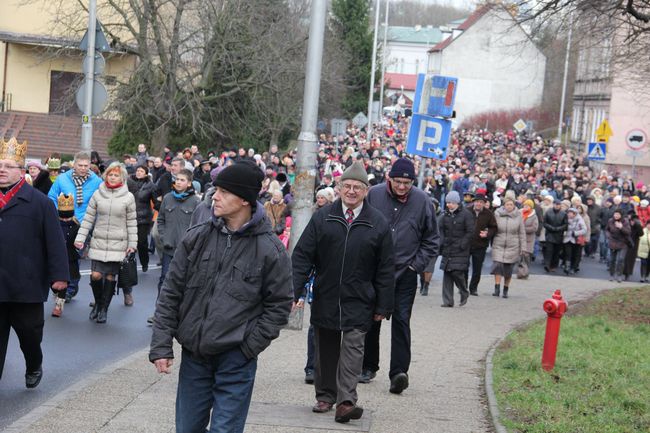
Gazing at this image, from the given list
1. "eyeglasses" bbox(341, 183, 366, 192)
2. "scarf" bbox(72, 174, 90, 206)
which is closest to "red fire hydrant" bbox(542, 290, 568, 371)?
"eyeglasses" bbox(341, 183, 366, 192)

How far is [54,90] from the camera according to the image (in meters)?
54.3

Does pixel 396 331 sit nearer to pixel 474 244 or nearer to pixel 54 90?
pixel 474 244

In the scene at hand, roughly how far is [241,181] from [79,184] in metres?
7.78

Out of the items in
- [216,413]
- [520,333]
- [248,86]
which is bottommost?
[520,333]

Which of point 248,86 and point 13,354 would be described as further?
point 248,86

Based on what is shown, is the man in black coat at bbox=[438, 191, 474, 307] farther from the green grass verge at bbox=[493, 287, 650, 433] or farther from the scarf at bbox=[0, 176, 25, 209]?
the scarf at bbox=[0, 176, 25, 209]

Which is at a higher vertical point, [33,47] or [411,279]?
[33,47]

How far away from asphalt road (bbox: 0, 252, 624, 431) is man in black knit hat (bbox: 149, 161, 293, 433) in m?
2.39

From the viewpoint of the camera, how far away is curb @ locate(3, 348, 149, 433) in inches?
301

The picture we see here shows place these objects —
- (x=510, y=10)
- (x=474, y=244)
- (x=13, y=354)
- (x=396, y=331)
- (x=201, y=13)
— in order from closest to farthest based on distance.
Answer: (x=396, y=331), (x=13, y=354), (x=510, y=10), (x=474, y=244), (x=201, y=13)

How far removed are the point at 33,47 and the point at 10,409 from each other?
4798cm

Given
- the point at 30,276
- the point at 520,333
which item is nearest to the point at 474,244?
the point at 520,333

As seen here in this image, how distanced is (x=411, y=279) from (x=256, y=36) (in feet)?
93.4

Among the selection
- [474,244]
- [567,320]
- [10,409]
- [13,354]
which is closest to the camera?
[10,409]
